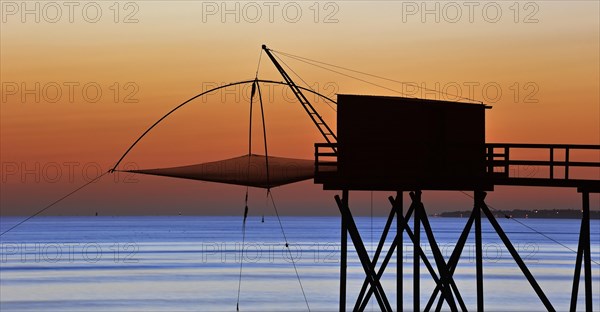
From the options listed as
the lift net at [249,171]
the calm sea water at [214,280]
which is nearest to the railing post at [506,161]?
the lift net at [249,171]

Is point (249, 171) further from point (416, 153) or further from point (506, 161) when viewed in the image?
point (506, 161)

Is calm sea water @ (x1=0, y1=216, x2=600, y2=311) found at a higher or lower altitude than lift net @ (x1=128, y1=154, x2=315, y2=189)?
lower

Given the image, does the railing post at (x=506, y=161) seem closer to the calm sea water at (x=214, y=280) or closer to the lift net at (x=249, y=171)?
the lift net at (x=249, y=171)

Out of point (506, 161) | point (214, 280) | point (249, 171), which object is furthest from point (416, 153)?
point (214, 280)

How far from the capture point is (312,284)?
72438mm

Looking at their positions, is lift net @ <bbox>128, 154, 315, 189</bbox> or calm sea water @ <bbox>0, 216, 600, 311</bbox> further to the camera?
calm sea water @ <bbox>0, 216, 600, 311</bbox>

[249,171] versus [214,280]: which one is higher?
[249,171]

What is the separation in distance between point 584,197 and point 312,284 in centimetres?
4216

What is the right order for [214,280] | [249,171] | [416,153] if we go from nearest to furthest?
[416,153] < [249,171] < [214,280]

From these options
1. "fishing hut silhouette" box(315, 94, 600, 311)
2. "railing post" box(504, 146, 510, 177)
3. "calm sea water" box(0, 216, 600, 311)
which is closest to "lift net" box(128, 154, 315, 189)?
"fishing hut silhouette" box(315, 94, 600, 311)

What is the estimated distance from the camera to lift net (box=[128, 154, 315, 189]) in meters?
32.1

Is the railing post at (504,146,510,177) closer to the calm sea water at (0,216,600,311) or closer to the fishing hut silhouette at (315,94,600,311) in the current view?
the fishing hut silhouette at (315,94,600,311)

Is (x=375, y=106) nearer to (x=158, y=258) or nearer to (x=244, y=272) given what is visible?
(x=244, y=272)

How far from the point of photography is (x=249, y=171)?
3297 centimetres
